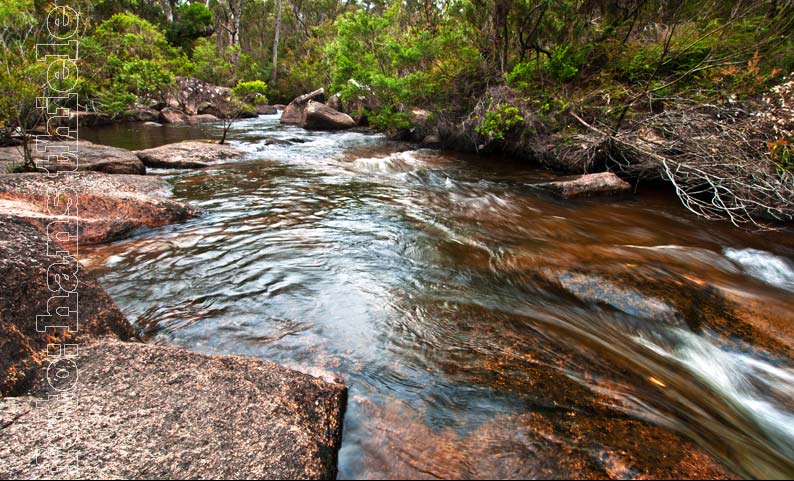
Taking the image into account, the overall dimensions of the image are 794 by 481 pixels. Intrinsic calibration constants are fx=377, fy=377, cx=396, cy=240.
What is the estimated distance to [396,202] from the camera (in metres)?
7.54

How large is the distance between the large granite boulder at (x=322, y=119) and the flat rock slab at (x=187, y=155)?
27.2 feet

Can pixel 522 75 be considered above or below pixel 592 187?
above

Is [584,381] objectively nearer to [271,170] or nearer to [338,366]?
[338,366]

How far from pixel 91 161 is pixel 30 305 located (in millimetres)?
7263

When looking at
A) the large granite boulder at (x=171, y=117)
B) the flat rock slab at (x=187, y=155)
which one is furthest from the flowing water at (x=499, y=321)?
the large granite boulder at (x=171, y=117)

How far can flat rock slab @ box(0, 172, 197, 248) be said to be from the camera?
4.67m

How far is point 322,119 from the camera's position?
1852cm

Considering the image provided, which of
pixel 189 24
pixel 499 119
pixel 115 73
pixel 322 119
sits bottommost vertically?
pixel 499 119

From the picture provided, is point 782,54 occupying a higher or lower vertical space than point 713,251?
higher

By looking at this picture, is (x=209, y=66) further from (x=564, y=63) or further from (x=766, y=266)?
(x=766, y=266)

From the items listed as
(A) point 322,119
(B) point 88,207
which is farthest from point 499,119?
(A) point 322,119

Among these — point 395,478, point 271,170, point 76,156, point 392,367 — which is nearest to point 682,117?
point 392,367

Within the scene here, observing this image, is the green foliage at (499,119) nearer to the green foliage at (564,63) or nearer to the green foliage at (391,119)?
the green foliage at (564,63)

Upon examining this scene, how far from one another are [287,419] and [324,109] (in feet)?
61.4
